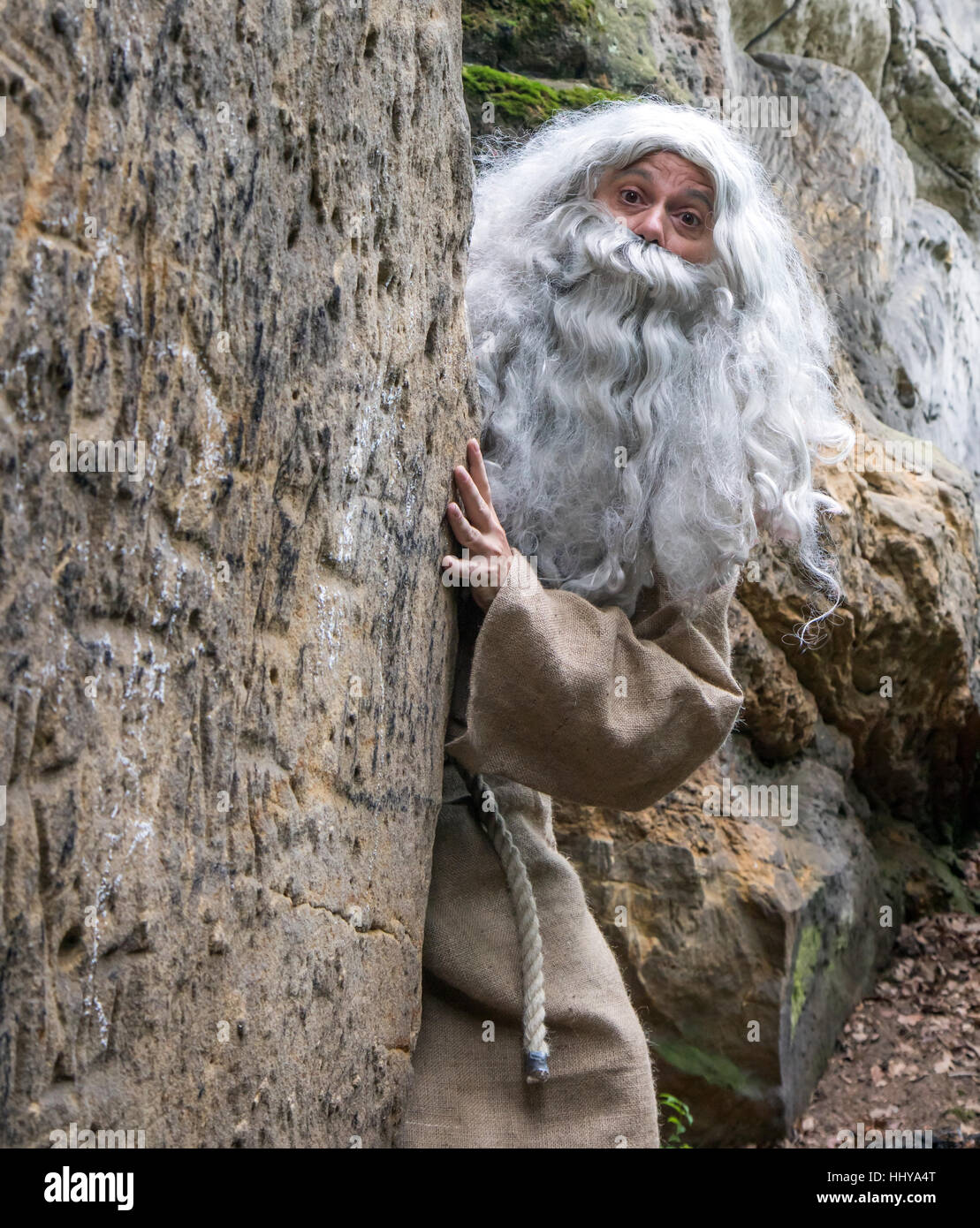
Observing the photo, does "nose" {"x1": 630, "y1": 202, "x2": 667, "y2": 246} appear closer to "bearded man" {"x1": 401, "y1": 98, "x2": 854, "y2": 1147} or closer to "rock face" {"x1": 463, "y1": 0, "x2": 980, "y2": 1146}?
"bearded man" {"x1": 401, "y1": 98, "x2": 854, "y2": 1147}

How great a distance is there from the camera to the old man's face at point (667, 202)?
265cm

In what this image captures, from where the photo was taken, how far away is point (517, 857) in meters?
2.34

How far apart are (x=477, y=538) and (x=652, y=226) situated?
0.87m

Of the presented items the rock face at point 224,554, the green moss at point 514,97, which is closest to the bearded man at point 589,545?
the rock face at point 224,554

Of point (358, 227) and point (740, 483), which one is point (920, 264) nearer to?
point (740, 483)

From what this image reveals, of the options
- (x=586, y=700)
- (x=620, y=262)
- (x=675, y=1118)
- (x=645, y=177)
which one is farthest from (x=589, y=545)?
(x=675, y=1118)

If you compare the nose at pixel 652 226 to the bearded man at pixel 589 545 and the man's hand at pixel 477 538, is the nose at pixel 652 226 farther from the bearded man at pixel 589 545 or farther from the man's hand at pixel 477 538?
the man's hand at pixel 477 538

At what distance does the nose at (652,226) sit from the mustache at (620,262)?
2 cm

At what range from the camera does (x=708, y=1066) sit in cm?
421

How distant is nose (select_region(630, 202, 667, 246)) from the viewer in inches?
104

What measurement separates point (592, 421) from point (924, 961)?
11.8ft

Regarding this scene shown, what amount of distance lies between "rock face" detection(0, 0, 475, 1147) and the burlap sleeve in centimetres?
12

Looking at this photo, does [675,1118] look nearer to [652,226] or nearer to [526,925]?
[526,925]

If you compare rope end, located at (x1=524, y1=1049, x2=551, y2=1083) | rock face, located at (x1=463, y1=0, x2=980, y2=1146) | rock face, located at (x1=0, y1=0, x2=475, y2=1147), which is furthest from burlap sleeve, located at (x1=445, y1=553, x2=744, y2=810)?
rock face, located at (x1=463, y1=0, x2=980, y2=1146)
